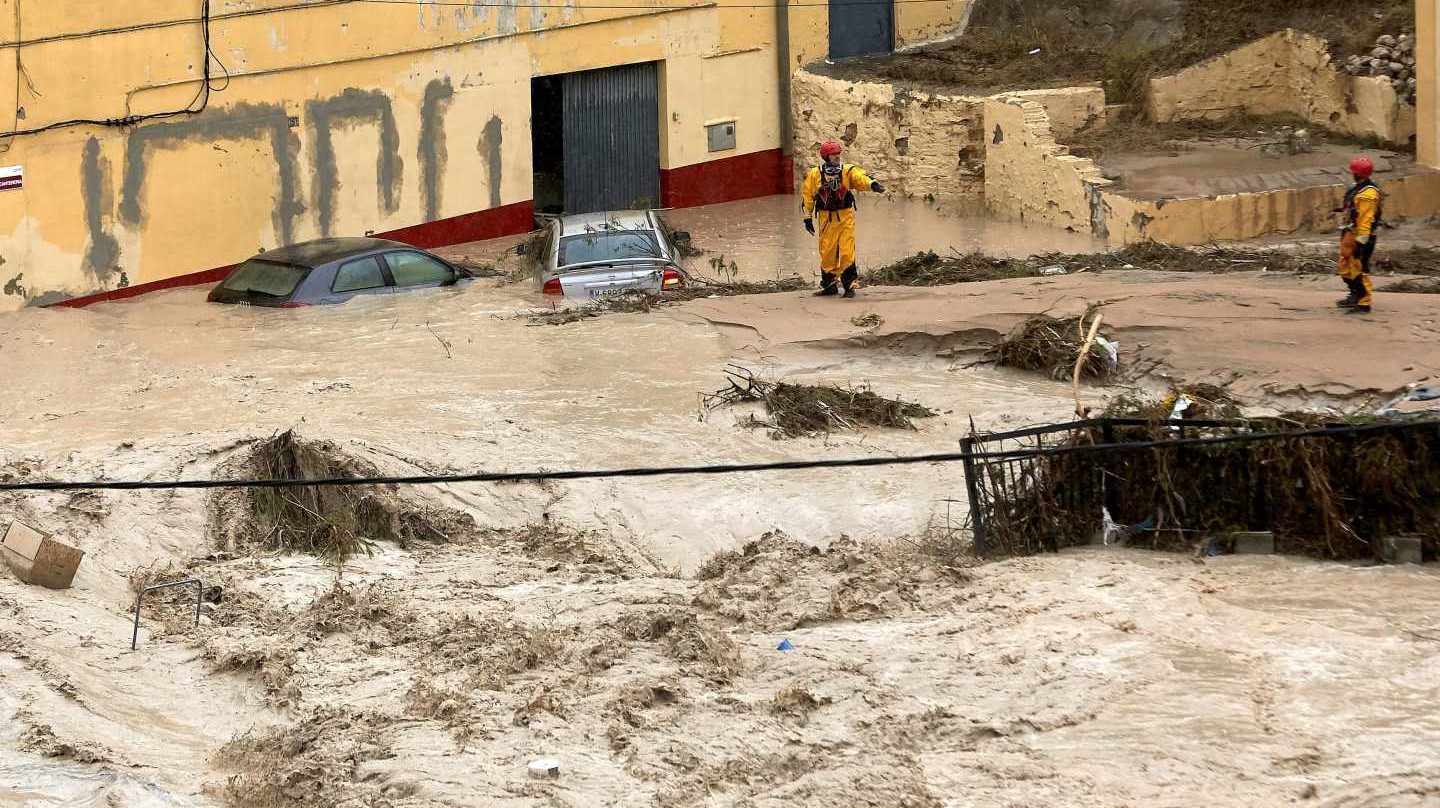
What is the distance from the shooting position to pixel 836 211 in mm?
15820

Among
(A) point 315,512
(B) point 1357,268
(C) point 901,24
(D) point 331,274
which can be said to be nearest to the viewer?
(A) point 315,512

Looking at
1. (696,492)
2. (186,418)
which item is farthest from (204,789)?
(186,418)

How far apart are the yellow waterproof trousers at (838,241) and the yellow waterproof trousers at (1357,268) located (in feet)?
14.2

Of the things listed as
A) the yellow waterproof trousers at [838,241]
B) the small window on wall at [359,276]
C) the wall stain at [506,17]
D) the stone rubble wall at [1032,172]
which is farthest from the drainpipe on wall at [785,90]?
the small window on wall at [359,276]

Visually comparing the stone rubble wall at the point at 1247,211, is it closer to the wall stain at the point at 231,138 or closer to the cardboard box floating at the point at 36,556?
the wall stain at the point at 231,138

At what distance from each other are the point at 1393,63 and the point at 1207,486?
13975mm

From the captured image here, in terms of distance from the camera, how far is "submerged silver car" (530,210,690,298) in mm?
16641

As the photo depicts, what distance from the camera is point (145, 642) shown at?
8.52 metres

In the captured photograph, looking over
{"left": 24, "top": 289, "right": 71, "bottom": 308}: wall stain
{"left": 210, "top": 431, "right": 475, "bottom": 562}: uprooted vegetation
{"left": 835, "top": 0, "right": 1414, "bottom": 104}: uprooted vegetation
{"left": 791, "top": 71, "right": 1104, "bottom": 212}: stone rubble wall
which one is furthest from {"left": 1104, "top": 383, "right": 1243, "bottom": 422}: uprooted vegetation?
{"left": 835, "top": 0, "right": 1414, "bottom": 104}: uprooted vegetation

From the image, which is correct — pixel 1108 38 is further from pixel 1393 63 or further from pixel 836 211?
pixel 836 211

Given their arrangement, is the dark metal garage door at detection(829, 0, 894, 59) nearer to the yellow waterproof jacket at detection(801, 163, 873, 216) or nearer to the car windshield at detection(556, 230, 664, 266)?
the car windshield at detection(556, 230, 664, 266)

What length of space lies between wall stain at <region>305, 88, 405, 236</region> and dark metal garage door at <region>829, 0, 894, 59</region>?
7.30 meters

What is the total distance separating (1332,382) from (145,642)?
796 cm

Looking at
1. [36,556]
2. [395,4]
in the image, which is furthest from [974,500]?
[395,4]
